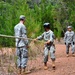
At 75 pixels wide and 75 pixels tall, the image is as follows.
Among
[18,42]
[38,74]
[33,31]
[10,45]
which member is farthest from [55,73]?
[33,31]

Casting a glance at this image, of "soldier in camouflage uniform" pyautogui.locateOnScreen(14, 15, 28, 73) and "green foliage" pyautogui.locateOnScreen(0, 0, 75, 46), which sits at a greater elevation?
"green foliage" pyautogui.locateOnScreen(0, 0, 75, 46)

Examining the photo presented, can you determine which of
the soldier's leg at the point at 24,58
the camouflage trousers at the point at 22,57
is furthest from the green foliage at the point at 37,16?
the soldier's leg at the point at 24,58

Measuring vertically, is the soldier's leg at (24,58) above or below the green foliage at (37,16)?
below

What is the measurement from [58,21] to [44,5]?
1.97 metres

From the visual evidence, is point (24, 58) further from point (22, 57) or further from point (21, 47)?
point (21, 47)

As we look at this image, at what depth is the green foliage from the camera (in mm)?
18250

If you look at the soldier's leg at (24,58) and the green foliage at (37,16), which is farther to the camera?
the green foliage at (37,16)

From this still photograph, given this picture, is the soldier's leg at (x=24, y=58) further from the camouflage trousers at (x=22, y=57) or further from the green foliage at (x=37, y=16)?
the green foliage at (x=37, y=16)

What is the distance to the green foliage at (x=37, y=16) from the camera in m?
18.2

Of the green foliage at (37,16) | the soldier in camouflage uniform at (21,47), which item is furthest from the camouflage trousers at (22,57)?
the green foliage at (37,16)

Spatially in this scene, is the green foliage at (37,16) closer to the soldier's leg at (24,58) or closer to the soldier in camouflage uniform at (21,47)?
the soldier in camouflage uniform at (21,47)

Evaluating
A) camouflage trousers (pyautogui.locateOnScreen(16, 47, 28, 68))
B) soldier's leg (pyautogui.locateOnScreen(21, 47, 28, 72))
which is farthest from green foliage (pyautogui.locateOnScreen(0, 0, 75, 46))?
soldier's leg (pyautogui.locateOnScreen(21, 47, 28, 72))

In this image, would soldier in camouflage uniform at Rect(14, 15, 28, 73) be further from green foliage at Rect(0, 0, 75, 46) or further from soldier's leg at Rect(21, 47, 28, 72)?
green foliage at Rect(0, 0, 75, 46)

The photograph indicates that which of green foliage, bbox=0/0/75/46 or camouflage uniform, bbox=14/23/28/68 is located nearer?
camouflage uniform, bbox=14/23/28/68
